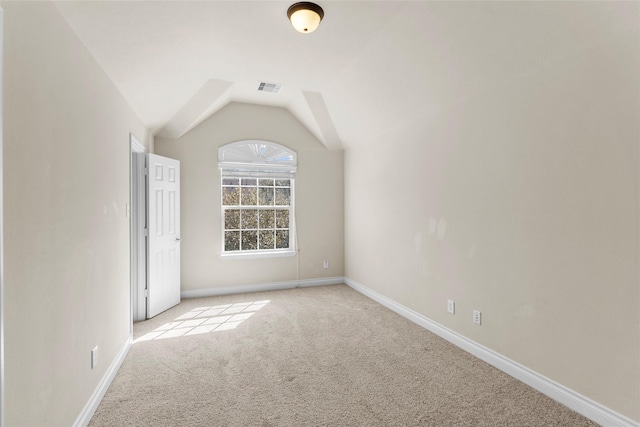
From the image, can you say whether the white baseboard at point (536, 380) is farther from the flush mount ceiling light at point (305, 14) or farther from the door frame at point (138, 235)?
the door frame at point (138, 235)

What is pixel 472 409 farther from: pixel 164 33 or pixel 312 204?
pixel 312 204

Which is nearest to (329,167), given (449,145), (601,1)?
(449,145)

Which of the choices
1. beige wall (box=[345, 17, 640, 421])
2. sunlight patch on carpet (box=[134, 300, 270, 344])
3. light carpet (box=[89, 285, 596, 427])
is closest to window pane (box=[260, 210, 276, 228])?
sunlight patch on carpet (box=[134, 300, 270, 344])

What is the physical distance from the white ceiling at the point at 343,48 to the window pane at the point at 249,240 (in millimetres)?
1982

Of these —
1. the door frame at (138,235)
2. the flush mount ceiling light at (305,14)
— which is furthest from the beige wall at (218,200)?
the flush mount ceiling light at (305,14)

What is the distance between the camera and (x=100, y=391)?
2281 mm

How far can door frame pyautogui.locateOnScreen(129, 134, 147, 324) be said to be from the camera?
380cm

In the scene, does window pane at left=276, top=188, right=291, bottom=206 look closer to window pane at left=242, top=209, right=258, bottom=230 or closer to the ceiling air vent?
window pane at left=242, top=209, right=258, bottom=230

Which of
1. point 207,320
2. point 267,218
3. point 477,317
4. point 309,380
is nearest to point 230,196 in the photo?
point 267,218

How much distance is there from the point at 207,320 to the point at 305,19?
328cm

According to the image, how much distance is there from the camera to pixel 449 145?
3.22 m

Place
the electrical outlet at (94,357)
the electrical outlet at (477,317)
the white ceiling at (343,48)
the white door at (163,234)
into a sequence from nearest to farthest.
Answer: the white ceiling at (343,48) → the electrical outlet at (94,357) → the electrical outlet at (477,317) → the white door at (163,234)

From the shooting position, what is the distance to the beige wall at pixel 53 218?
1.35 metres

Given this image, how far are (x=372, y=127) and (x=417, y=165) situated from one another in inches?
38.5
